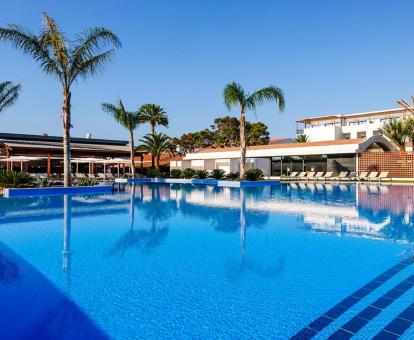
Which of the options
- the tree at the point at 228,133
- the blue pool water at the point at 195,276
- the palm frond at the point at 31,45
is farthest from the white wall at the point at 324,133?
the blue pool water at the point at 195,276

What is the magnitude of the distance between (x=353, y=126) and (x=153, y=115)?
90.9ft

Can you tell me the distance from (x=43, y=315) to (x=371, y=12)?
22.3 meters

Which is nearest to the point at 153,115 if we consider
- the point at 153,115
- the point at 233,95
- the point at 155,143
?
the point at 153,115

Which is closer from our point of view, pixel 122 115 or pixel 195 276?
pixel 195 276

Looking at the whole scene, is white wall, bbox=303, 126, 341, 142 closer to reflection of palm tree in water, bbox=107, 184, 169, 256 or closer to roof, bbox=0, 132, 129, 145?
roof, bbox=0, 132, 129, 145

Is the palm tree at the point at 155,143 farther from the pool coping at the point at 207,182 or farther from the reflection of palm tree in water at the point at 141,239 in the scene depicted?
the reflection of palm tree in water at the point at 141,239

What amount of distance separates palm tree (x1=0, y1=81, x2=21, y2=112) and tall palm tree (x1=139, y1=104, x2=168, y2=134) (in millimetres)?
16186

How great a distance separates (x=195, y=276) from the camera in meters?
4.93

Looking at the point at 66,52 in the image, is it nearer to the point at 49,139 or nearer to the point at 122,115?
the point at 122,115

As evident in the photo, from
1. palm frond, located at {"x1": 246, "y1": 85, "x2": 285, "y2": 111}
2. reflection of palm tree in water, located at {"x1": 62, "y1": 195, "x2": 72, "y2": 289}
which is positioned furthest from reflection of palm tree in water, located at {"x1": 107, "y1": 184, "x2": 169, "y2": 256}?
palm frond, located at {"x1": 246, "y1": 85, "x2": 285, "y2": 111}

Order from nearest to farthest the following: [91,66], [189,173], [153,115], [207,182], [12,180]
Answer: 1. [91,66]
2. [12,180]
3. [207,182]
4. [189,173]
5. [153,115]

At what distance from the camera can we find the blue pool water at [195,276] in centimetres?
339

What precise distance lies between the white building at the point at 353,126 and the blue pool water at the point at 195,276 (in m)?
38.9

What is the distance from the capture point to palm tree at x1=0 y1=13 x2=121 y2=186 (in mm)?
16464
